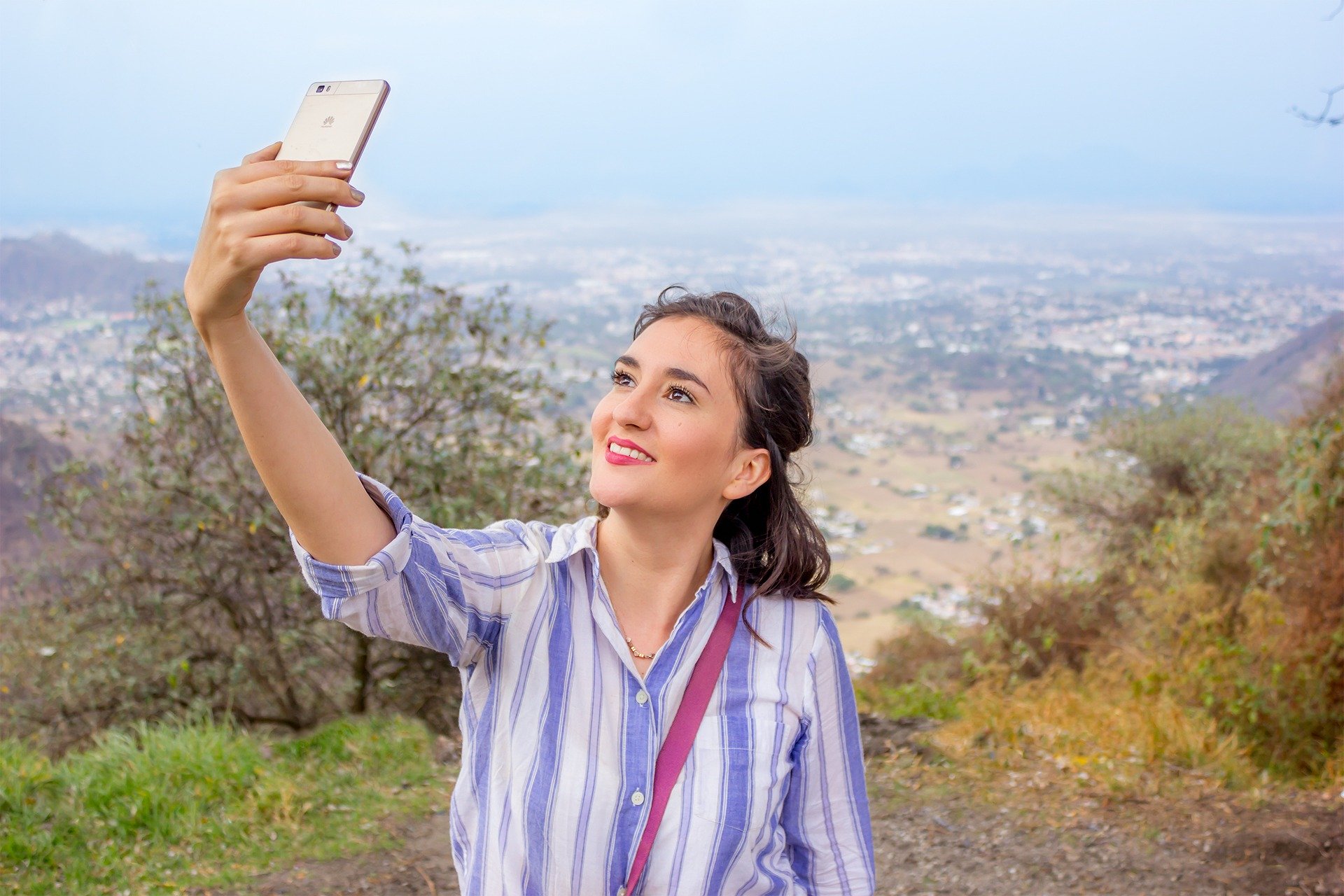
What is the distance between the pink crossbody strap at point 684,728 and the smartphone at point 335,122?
1080 mm

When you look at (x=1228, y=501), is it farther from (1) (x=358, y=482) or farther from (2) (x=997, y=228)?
(2) (x=997, y=228)

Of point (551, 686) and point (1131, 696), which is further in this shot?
point (1131, 696)

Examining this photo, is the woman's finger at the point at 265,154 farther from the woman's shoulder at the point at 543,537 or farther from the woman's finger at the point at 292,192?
the woman's shoulder at the point at 543,537

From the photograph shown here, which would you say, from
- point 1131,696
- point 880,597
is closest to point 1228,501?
point 1131,696

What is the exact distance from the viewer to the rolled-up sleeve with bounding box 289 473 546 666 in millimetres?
1490

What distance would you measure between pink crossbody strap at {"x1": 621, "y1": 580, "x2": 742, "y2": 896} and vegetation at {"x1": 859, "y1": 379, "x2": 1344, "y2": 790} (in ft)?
13.1

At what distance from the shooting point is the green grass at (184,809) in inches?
151

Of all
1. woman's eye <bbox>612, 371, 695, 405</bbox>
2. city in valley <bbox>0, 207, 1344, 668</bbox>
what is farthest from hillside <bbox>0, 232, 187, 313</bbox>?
woman's eye <bbox>612, 371, 695, 405</bbox>

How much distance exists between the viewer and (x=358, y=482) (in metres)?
1.52

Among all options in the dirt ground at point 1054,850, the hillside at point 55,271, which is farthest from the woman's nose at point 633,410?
the hillside at point 55,271

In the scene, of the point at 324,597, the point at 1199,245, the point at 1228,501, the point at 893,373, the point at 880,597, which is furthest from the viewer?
the point at 1199,245

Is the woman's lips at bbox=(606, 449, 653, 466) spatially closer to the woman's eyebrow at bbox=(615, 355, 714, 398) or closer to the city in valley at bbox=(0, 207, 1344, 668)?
the woman's eyebrow at bbox=(615, 355, 714, 398)

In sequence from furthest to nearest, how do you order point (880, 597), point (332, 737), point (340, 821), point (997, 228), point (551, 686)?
point (997, 228) → point (880, 597) → point (332, 737) → point (340, 821) → point (551, 686)

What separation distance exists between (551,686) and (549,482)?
462 centimetres
